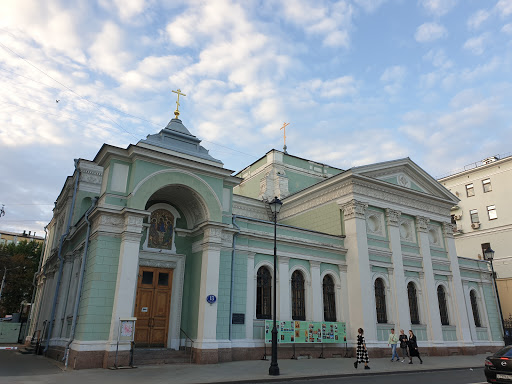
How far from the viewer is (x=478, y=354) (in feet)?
79.3

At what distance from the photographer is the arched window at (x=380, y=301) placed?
69.6 ft

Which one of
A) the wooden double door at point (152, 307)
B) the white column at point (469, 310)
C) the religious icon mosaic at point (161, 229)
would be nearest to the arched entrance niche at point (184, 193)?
the religious icon mosaic at point (161, 229)

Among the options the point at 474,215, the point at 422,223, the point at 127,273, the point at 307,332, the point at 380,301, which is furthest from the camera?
the point at 474,215

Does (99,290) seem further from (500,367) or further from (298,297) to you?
(500,367)

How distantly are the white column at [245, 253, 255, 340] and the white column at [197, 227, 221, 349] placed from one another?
210cm

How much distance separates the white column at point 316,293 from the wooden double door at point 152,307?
7.35 metres

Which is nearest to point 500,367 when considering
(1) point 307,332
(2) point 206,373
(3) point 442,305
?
(2) point 206,373

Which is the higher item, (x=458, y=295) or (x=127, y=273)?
(x=458, y=295)

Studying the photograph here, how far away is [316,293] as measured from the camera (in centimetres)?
1994

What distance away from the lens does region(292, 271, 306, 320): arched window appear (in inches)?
764

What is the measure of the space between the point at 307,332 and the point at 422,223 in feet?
37.6

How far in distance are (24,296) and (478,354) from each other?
152 feet

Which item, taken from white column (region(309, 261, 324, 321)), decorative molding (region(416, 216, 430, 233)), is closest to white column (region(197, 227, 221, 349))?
white column (region(309, 261, 324, 321))

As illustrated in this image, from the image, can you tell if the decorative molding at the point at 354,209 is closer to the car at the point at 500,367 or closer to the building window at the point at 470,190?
the car at the point at 500,367
